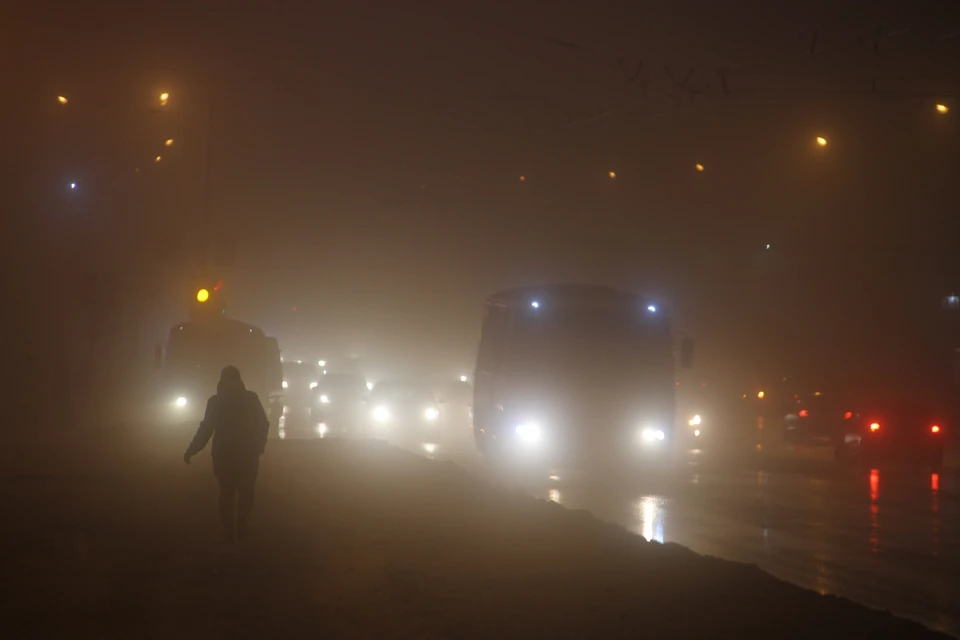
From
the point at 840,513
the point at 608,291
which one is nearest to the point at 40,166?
the point at 608,291

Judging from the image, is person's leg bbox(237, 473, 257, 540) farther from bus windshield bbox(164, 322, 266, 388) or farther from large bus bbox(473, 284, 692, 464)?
bus windshield bbox(164, 322, 266, 388)

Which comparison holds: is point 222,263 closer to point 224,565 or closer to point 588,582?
point 224,565

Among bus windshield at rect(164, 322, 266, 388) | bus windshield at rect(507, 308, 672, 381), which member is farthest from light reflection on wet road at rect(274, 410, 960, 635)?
bus windshield at rect(164, 322, 266, 388)

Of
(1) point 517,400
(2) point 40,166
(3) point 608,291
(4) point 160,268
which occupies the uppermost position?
(2) point 40,166

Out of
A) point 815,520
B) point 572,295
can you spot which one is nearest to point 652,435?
point 572,295

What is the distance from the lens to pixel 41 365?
36781 mm

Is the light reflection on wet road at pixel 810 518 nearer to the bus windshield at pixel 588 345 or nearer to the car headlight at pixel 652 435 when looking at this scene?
the car headlight at pixel 652 435

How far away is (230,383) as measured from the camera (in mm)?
11805

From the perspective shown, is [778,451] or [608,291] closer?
[608,291]

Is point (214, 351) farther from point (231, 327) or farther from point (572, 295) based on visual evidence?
point (572, 295)

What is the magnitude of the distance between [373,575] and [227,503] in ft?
8.41

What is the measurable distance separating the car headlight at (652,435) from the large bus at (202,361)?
13077 mm

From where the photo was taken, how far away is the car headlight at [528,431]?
22.5m

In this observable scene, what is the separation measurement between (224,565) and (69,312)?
1375 inches
